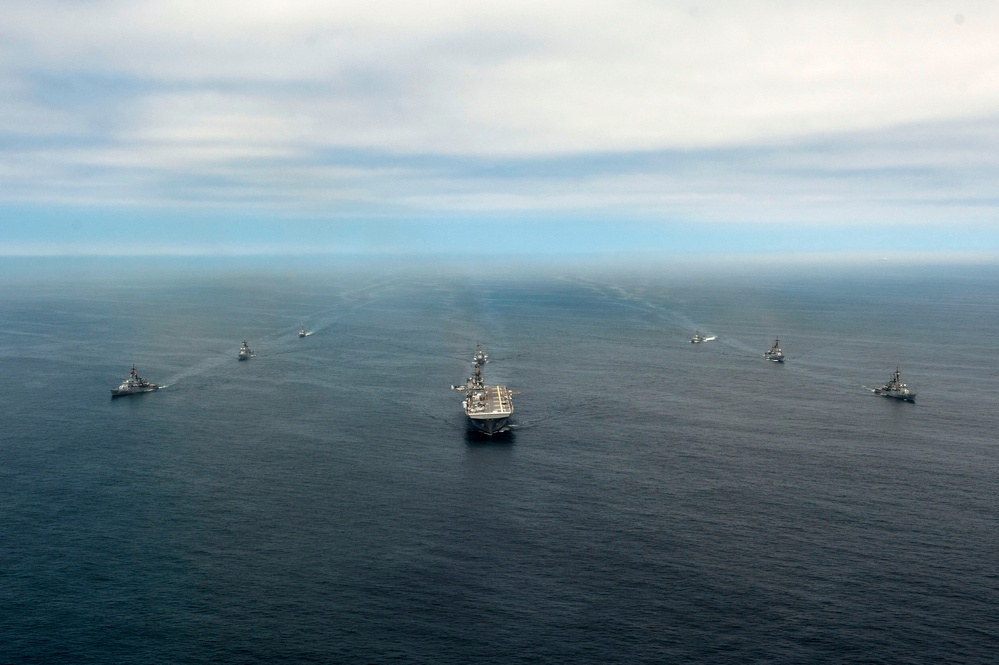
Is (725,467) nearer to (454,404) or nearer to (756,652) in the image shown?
(756,652)

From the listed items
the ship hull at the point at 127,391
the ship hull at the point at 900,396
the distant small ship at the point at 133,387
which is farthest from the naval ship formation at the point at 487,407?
the ship hull at the point at 900,396

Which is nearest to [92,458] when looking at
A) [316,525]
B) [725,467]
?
[316,525]

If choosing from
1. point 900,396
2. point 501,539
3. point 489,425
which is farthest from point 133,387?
point 900,396

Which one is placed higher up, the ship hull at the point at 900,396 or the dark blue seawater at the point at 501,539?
the ship hull at the point at 900,396

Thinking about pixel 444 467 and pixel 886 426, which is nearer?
pixel 444 467

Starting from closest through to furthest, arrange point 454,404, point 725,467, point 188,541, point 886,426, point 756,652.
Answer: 1. point 756,652
2. point 188,541
3. point 725,467
4. point 886,426
5. point 454,404

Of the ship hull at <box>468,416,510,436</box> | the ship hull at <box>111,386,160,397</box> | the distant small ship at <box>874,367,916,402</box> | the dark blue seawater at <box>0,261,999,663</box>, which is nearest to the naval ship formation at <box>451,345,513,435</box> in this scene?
the ship hull at <box>468,416,510,436</box>

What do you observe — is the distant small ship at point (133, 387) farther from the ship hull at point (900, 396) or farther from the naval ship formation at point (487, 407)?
the ship hull at point (900, 396)

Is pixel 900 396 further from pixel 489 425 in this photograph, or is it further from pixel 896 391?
pixel 489 425
